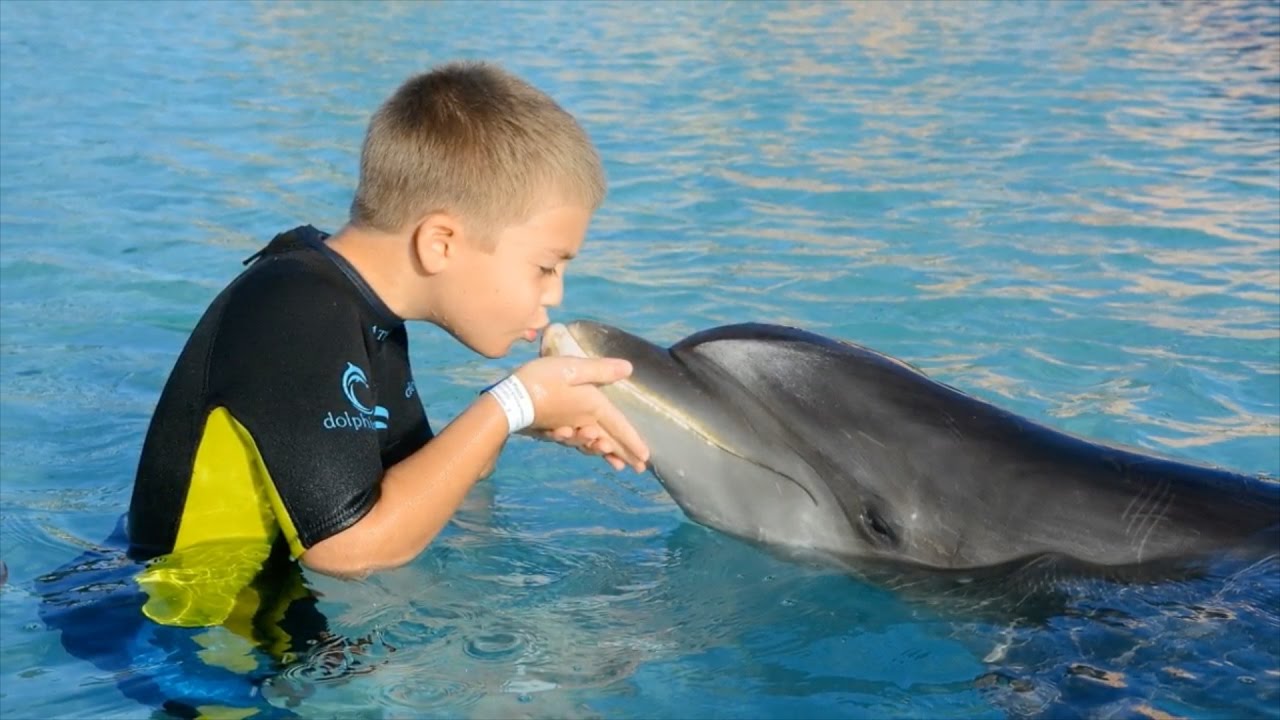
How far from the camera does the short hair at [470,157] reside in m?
4.58

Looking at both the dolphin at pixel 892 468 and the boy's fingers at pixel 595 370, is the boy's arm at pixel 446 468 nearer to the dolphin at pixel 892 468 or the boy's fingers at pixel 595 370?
the boy's fingers at pixel 595 370

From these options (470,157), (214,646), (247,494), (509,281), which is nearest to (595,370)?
(509,281)

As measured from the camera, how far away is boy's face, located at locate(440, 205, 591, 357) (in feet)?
15.1

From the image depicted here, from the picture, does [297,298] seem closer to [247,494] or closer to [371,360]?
[371,360]

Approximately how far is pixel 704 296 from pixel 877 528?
4.58 metres

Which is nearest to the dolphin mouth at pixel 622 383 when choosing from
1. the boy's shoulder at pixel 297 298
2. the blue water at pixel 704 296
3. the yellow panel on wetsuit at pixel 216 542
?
the boy's shoulder at pixel 297 298

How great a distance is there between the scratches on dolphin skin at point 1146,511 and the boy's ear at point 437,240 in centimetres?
222

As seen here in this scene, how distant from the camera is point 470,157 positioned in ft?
15.1

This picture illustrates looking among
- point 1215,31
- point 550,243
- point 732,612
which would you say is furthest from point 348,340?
point 1215,31

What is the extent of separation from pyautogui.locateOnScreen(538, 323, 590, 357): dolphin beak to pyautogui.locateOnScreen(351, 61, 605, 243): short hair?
0.37 m

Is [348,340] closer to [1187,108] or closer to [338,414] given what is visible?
[338,414]

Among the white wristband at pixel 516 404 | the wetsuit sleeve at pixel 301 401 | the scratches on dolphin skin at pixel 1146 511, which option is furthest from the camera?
the scratches on dolphin skin at pixel 1146 511

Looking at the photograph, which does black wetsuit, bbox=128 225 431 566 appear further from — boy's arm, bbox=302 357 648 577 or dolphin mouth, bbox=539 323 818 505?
dolphin mouth, bbox=539 323 818 505

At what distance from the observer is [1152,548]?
4691mm
